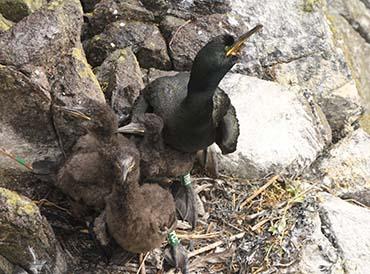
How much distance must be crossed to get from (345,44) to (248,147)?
222 centimetres

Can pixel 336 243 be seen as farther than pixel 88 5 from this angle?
No

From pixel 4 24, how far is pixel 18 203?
1961mm

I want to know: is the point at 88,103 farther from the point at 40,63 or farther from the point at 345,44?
the point at 345,44

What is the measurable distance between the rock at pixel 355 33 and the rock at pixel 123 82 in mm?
2372

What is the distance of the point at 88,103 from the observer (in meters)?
A: 5.18

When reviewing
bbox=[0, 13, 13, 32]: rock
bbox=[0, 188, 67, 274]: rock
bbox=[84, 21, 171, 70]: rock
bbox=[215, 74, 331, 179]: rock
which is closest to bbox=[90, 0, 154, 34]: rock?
bbox=[84, 21, 171, 70]: rock

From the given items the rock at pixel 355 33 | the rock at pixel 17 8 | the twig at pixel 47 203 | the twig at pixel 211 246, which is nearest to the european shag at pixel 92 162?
the twig at pixel 47 203

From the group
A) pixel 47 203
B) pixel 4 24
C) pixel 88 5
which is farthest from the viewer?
pixel 88 5

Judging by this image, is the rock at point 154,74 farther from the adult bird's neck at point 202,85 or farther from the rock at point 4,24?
the rock at point 4,24

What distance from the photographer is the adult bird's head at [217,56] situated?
4930 millimetres

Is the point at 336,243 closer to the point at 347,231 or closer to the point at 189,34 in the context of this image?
the point at 347,231

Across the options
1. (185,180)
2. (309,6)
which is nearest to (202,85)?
(185,180)

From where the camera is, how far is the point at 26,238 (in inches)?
179

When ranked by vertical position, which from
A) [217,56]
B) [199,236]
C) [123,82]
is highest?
[217,56]
